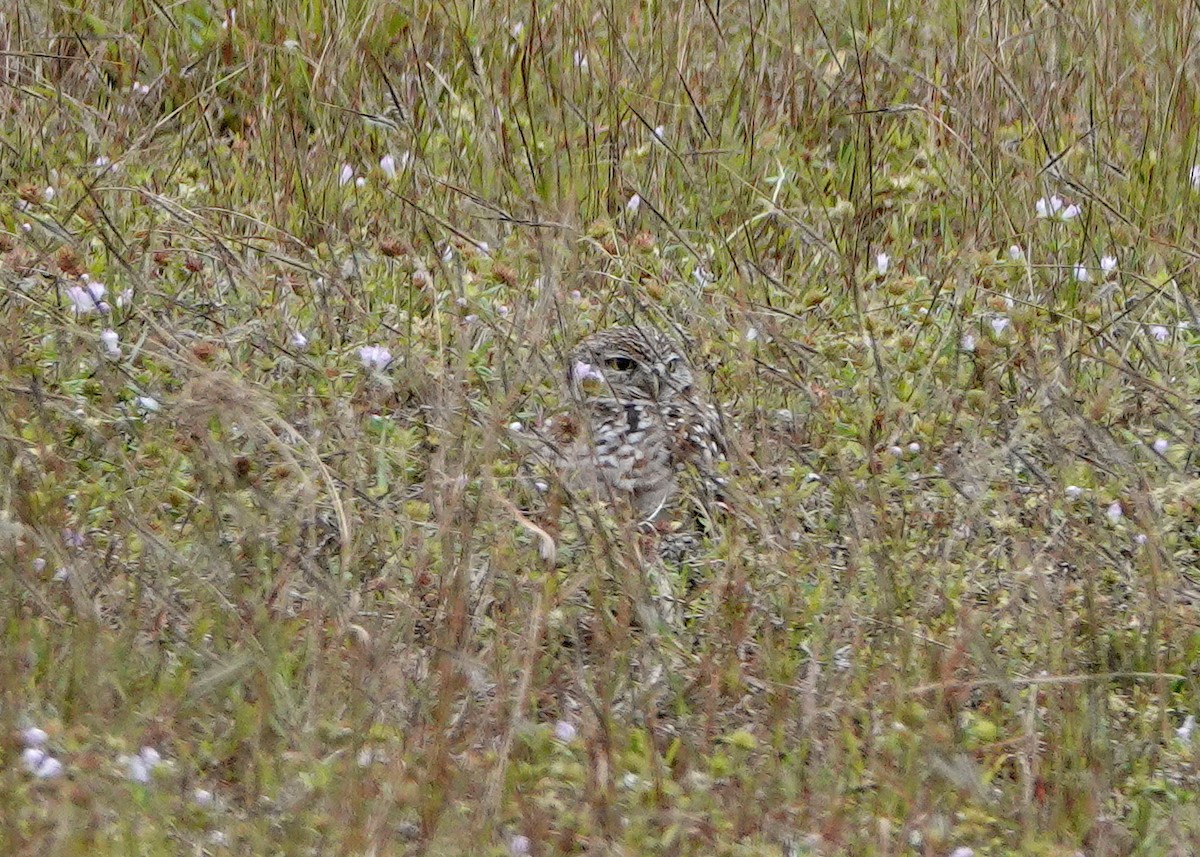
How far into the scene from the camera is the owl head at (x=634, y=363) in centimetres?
430

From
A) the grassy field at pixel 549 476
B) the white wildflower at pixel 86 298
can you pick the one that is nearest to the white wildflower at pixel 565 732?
the grassy field at pixel 549 476

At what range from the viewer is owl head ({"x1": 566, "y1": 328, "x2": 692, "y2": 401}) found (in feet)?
14.1

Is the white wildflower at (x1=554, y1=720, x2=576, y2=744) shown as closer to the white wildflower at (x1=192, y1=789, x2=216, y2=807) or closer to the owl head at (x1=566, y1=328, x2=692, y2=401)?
the white wildflower at (x1=192, y1=789, x2=216, y2=807)

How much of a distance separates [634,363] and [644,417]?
0.17 metres

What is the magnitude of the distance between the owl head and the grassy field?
10cm

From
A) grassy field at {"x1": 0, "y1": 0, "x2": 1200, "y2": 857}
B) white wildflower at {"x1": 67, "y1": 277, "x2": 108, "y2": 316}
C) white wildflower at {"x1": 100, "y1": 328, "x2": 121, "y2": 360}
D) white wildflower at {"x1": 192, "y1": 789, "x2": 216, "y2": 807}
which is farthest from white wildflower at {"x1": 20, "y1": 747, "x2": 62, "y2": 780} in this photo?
white wildflower at {"x1": 67, "y1": 277, "x2": 108, "y2": 316}

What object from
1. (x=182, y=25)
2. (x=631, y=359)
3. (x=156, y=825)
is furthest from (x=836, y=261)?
(x=156, y=825)

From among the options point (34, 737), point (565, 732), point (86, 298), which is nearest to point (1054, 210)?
point (86, 298)

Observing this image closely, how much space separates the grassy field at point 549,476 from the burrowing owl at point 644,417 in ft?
0.34

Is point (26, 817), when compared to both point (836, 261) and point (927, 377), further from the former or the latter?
point (836, 261)

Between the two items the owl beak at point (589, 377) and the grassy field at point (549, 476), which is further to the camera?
the owl beak at point (589, 377)

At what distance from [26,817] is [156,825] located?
17cm

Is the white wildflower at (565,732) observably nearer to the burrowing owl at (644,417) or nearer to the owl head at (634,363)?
the burrowing owl at (644,417)

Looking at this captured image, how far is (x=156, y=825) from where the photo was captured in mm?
2607
